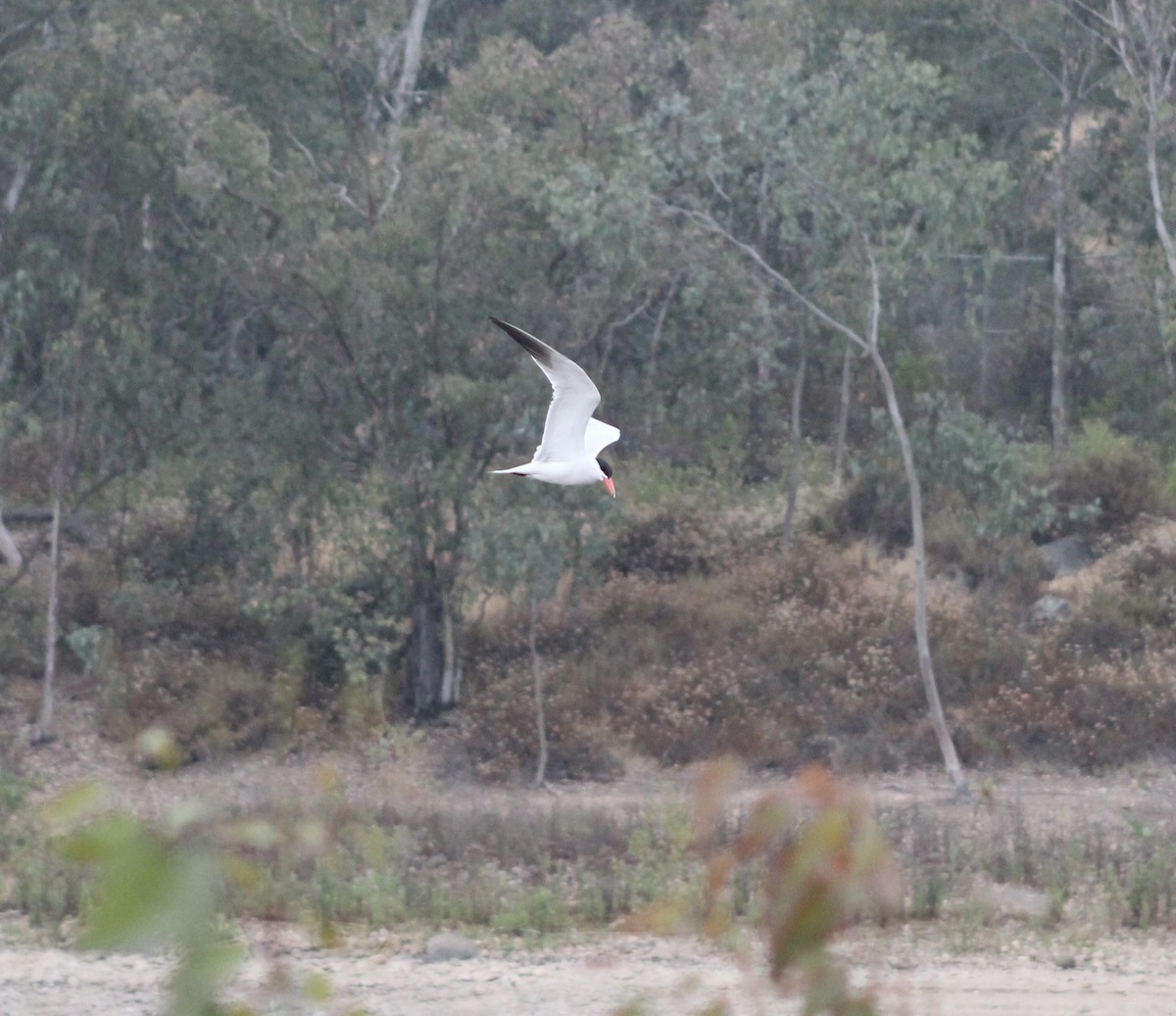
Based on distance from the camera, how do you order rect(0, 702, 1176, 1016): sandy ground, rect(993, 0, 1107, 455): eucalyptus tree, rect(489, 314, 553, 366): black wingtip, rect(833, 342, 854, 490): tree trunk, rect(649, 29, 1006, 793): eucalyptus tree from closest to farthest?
rect(489, 314, 553, 366): black wingtip < rect(0, 702, 1176, 1016): sandy ground < rect(649, 29, 1006, 793): eucalyptus tree < rect(833, 342, 854, 490): tree trunk < rect(993, 0, 1107, 455): eucalyptus tree

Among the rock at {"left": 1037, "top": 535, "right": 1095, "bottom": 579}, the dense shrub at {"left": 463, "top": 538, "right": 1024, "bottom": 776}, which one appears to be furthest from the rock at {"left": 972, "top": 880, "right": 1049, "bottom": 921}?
the rock at {"left": 1037, "top": 535, "right": 1095, "bottom": 579}

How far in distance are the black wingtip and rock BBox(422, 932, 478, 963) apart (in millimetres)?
3635

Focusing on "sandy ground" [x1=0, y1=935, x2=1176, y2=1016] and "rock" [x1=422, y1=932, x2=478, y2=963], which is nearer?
"sandy ground" [x1=0, y1=935, x2=1176, y2=1016]

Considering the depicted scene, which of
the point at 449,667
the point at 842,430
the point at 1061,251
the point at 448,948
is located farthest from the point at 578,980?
the point at 1061,251

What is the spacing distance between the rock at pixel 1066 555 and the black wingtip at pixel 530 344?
38.5 feet

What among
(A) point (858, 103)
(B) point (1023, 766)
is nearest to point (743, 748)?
(B) point (1023, 766)

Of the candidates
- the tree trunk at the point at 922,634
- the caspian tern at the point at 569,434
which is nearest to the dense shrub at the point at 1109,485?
the tree trunk at the point at 922,634

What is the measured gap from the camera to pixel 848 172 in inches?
565

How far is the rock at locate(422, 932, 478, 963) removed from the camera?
10.2 meters

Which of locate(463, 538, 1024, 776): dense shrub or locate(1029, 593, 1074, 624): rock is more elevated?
locate(1029, 593, 1074, 624): rock

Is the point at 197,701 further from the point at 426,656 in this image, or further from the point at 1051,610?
the point at 1051,610

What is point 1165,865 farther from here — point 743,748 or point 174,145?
point 174,145

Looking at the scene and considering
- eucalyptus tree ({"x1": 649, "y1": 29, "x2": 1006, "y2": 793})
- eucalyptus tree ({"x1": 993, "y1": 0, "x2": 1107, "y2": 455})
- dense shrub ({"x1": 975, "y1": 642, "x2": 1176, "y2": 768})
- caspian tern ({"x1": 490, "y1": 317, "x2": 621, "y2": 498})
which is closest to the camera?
caspian tern ({"x1": 490, "y1": 317, "x2": 621, "y2": 498})

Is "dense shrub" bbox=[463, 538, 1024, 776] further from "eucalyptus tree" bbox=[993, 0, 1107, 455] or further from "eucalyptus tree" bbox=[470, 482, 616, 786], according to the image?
"eucalyptus tree" bbox=[993, 0, 1107, 455]
